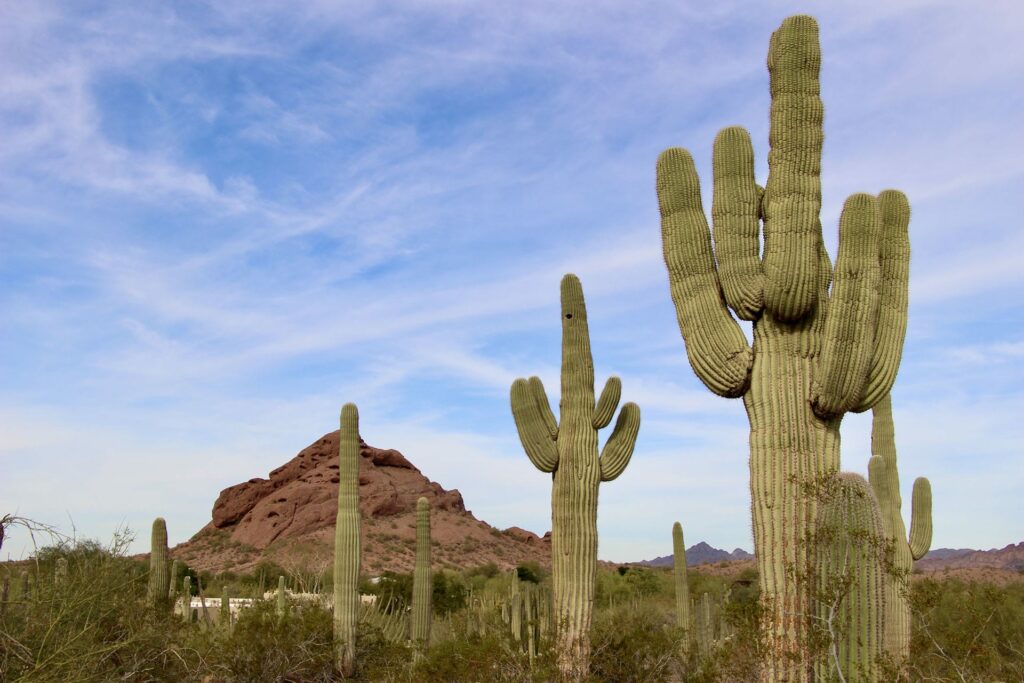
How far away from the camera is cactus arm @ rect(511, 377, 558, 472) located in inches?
492

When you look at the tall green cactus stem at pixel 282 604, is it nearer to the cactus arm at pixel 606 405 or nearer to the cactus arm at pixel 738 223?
the cactus arm at pixel 606 405

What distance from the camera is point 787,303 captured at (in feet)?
30.2

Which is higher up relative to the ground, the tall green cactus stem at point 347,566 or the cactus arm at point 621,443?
the cactus arm at point 621,443

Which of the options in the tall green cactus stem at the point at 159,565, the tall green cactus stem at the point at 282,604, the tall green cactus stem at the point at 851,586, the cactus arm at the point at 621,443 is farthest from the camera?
the tall green cactus stem at the point at 159,565

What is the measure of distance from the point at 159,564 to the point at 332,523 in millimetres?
30843

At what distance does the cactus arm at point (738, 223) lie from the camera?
9.49 metres

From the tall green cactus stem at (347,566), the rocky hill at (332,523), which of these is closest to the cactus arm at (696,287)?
the tall green cactus stem at (347,566)

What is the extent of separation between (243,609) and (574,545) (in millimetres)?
6191

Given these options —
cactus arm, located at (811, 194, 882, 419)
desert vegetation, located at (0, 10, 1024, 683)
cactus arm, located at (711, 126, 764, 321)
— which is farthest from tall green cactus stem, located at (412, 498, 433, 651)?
cactus arm, located at (811, 194, 882, 419)

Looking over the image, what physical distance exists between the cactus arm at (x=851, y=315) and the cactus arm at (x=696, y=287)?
75 centimetres

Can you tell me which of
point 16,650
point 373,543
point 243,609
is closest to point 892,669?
point 16,650

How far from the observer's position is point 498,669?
442 inches

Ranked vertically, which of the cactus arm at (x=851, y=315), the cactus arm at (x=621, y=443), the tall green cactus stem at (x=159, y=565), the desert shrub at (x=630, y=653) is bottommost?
the desert shrub at (x=630, y=653)

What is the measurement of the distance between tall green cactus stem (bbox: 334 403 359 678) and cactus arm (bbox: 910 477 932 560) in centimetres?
913
